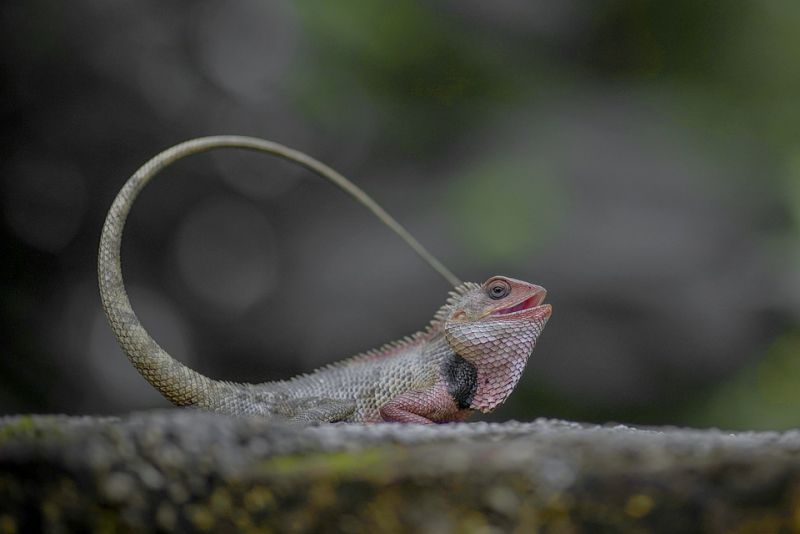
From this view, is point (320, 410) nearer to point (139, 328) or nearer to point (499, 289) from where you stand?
point (139, 328)

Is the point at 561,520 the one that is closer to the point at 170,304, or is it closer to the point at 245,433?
the point at 245,433

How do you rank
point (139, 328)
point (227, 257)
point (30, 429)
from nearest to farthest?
point (30, 429) → point (139, 328) → point (227, 257)

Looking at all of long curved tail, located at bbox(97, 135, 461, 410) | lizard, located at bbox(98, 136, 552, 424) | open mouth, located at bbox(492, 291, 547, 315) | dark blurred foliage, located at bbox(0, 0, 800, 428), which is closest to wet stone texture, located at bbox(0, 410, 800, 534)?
long curved tail, located at bbox(97, 135, 461, 410)

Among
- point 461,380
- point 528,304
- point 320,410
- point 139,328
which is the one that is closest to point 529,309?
point 528,304

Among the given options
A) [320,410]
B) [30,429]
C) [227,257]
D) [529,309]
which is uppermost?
[227,257]

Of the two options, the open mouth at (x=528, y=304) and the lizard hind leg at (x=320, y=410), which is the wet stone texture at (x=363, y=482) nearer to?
the lizard hind leg at (x=320, y=410)

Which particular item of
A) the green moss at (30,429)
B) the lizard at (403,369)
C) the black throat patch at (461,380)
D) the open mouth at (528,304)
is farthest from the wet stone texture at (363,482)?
the open mouth at (528,304)
